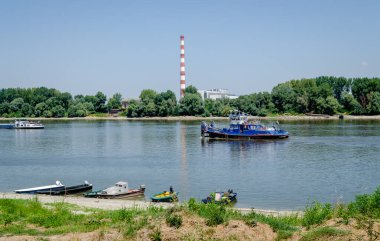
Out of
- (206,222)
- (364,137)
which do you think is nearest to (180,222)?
(206,222)

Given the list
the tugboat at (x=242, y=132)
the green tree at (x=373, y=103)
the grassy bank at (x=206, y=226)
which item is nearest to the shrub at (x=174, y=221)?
the grassy bank at (x=206, y=226)

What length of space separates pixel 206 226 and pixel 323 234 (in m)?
2.97

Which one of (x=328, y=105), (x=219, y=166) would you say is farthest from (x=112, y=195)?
(x=328, y=105)

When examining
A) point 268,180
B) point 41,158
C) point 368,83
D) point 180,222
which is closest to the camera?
point 180,222

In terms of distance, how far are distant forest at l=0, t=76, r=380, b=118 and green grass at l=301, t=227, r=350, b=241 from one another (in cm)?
11138

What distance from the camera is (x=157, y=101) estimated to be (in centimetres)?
13500

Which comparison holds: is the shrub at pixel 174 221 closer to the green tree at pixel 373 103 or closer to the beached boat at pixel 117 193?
the beached boat at pixel 117 193

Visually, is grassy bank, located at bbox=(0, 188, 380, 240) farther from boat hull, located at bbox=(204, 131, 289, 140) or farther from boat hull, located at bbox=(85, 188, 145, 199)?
boat hull, located at bbox=(204, 131, 289, 140)

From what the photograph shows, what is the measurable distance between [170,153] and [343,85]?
3584 inches

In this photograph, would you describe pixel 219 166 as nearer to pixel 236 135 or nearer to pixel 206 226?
pixel 236 135

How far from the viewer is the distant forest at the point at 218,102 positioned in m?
120

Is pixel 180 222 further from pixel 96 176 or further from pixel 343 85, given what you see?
pixel 343 85

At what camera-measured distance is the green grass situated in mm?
11137

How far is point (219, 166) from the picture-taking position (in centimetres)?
4153
